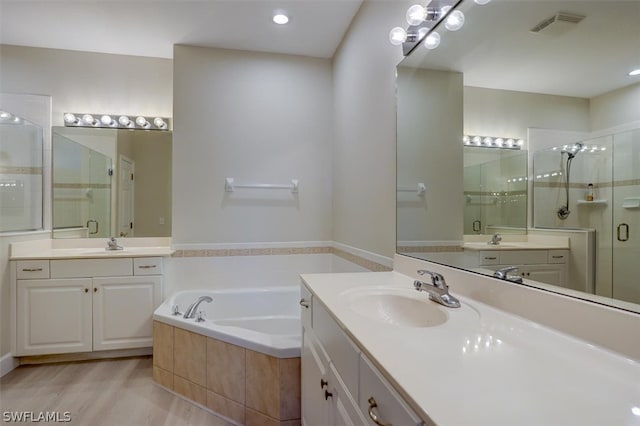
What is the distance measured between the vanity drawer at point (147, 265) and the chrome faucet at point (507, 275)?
2.41 m

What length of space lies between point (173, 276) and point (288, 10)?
228cm

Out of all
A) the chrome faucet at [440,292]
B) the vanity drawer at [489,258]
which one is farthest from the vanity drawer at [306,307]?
the vanity drawer at [489,258]

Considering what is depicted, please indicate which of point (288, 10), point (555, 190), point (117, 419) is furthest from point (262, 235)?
point (555, 190)

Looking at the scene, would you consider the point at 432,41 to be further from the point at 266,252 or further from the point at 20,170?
the point at 20,170

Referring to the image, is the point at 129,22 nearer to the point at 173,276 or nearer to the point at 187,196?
the point at 187,196

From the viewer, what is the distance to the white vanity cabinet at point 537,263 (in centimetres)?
88

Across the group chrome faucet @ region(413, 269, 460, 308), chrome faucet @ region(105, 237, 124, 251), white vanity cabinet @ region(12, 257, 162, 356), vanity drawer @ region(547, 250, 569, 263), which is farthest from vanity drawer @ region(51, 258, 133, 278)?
vanity drawer @ region(547, 250, 569, 263)

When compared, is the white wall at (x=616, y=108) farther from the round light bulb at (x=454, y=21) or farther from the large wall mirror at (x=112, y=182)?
the large wall mirror at (x=112, y=182)

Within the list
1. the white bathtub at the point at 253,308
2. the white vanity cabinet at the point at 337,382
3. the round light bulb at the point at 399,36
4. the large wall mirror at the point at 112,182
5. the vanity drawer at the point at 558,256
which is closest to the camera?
the white vanity cabinet at the point at 337,382

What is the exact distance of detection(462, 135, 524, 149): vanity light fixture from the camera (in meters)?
1.04

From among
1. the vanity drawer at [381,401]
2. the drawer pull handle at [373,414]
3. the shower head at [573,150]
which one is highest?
the shower head at [573,150]

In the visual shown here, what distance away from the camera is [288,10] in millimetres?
2230

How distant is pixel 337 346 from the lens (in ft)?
3.22

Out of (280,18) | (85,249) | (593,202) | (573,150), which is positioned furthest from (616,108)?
(85,249)
